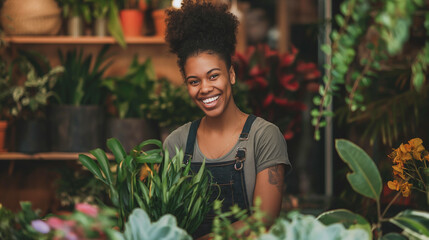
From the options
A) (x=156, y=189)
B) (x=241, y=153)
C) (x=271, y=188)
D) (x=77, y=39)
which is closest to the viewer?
(x=156, y=189)

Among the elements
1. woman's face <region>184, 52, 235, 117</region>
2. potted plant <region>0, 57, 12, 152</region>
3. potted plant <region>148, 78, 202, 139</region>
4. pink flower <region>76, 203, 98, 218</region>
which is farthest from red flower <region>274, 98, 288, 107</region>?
pink flower <region>76, 203, 98, 218</region>

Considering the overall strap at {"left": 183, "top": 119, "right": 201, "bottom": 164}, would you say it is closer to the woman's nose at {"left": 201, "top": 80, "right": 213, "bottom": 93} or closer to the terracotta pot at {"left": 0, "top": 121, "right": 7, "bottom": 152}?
the woman's nose at {"left": 201, "top": 80, "right": 213, "bottom": 93}

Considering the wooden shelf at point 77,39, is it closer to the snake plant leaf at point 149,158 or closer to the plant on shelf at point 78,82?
the plant on shelf at point 78,82

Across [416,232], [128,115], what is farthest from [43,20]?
[416,232]

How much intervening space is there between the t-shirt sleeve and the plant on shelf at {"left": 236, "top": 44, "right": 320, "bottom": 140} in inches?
46.2

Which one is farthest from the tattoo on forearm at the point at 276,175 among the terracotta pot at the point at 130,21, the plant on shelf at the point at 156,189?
the terracotta pot at the point at 130,21

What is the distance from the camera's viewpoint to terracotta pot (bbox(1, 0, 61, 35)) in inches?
104

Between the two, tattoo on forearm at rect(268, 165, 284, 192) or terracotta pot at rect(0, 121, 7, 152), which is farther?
terracotta pot at rect(0, 121, 7, 152)

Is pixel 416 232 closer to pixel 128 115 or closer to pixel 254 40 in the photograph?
pixel 128 115

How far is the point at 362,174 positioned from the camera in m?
0.77

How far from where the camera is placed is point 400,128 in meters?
2.13

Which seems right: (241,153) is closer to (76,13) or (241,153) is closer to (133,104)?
(133,104)

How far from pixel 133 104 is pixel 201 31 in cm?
127

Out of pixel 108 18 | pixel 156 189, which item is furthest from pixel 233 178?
pixel 108 18
